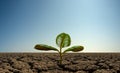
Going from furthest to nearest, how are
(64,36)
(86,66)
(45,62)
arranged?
(45,62) < (86,66) < (64,36)

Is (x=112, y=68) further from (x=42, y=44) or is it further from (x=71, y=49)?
(x=42, y=44)

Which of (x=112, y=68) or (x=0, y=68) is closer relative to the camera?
(x=0, y=68)

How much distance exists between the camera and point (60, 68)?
3.29m

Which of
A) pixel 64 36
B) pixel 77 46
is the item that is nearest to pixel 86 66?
pixel 77 46

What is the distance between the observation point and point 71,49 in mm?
2938

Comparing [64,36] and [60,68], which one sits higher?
[64,36]

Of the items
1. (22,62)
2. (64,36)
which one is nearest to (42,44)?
(64,36)

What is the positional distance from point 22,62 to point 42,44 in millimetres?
978

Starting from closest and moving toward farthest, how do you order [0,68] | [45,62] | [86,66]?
[0,68]
[86,66]
[45,62]

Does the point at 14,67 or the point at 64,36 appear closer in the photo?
the point at 64,36

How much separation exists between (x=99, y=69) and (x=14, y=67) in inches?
47.4

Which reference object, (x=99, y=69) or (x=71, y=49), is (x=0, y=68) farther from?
(x=99, y=69)

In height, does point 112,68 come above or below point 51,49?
below

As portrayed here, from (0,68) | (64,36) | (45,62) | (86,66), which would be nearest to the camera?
(64,36)
